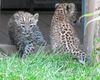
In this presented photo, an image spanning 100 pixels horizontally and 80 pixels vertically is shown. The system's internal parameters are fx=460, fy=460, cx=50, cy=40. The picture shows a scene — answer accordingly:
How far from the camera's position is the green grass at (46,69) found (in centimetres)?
423

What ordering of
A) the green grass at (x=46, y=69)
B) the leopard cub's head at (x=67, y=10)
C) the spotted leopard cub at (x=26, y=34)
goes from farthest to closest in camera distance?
the leopard cub's head at (x=67, y=10) < the spotted leopard cub at (x=26, y=34) < the green grass at (x=46, y=69)

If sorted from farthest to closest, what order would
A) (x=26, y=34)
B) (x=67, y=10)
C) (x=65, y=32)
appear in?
(x=67, y=10) → (x=26, y=34) → (x=65, y=32)

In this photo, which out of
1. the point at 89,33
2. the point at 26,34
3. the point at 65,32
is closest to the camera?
the point at 89,33

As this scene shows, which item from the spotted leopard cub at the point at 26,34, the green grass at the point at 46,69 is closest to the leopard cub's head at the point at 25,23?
the spotted leopard cub at the point at 26,34

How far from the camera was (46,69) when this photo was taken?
4711 millimetres

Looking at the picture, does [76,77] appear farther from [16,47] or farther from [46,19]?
[46,19]

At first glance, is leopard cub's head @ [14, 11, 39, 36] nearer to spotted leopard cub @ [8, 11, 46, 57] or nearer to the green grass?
spotted leopard cub @ [8, 11, 46, 57]

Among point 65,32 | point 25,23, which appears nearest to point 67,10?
point 65,32

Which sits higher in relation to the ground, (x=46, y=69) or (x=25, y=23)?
(x=25, y=23)

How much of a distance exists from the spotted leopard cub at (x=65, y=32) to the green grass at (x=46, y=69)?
6.8 inches

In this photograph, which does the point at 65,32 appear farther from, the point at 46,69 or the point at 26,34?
the point at 46,69

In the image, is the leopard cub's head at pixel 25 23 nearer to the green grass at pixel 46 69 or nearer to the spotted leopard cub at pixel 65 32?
the spotted leopard cub at pixel 65 32

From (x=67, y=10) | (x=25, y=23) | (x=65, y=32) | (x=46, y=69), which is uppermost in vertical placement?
(x=67, y=10)

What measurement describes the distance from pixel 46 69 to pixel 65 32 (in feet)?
4.84
